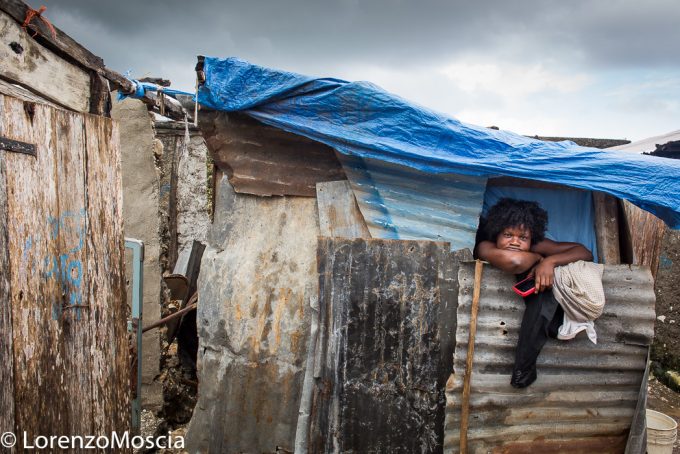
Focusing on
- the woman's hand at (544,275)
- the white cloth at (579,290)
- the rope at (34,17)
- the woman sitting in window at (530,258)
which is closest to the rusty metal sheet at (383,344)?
the woman sitting in window at (530,258)

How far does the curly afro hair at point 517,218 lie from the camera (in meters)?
3.42

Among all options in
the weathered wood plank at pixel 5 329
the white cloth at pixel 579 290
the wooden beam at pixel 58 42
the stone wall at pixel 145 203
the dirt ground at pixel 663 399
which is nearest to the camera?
the weathered wood plank at pixel 5 329

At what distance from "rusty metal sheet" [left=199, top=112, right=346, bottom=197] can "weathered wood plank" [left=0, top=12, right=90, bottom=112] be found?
97 centimetres

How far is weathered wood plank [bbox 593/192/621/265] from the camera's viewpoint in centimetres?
367

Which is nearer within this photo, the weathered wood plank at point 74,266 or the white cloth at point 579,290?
the weathered wood plank at point 74,266

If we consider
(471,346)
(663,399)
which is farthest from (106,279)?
(663,399)

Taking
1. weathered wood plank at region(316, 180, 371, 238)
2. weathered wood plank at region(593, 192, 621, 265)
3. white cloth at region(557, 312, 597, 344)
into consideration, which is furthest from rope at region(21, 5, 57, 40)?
weathered wood plank at region(593, 192, 621, 265)

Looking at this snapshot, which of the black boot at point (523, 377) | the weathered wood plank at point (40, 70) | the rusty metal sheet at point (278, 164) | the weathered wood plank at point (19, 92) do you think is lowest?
the black boot at point (523, 377)

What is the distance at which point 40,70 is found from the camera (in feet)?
9.50

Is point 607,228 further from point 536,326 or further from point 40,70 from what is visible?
point 40,70

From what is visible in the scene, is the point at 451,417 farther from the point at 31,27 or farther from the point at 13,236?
the point at 31,27

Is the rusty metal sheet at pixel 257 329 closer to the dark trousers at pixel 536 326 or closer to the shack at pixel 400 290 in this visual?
the shack at pixel 400 290

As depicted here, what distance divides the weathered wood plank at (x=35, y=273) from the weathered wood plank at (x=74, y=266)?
3cm

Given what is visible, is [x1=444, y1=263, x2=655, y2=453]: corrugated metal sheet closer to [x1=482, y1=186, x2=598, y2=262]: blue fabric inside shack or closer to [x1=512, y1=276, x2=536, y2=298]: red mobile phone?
[x1=512, y1=276, x2=536, y2=298]: red mobile phone
